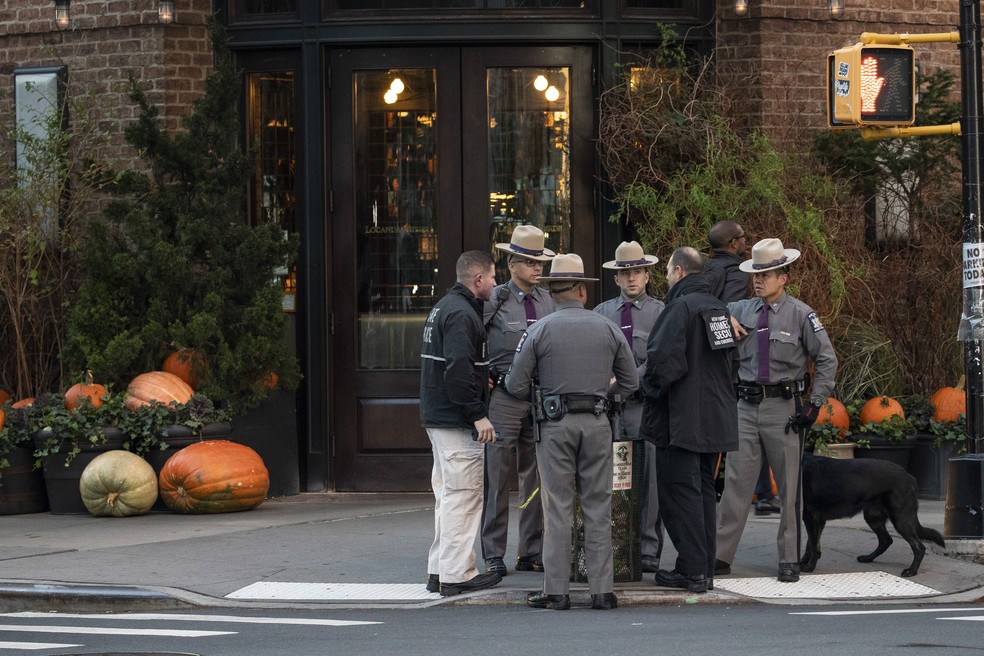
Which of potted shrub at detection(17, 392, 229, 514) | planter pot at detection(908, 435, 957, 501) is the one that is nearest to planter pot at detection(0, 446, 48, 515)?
potted shrub at detection(17, 392, 229, 514)

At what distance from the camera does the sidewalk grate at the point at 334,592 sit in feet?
31.5

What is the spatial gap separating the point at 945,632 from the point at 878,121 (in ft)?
14.3

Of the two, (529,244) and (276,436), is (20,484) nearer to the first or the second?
(276,436)

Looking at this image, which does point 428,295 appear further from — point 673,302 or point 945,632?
point 945,632

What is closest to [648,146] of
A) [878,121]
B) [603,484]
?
[878,121]

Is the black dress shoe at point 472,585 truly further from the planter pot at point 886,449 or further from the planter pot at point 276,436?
the planter pot at point 886,449

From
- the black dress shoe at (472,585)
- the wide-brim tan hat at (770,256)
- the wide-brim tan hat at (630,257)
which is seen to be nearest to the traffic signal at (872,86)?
the wide-brim tan hat at (770,256)

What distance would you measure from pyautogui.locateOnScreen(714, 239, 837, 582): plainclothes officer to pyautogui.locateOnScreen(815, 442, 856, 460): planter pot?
3.44 m

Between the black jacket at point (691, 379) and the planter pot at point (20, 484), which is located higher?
the black jacket at point (691, 379)

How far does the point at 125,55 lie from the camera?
48.6 ft

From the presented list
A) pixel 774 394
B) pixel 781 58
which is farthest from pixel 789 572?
pixel 781 58

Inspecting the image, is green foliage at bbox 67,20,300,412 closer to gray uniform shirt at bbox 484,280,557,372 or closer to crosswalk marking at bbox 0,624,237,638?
gray uniform shirt at bbox 484,280,557,372

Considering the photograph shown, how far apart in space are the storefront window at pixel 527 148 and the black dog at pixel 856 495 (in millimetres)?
4985

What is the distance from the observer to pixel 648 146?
14.0 meters
